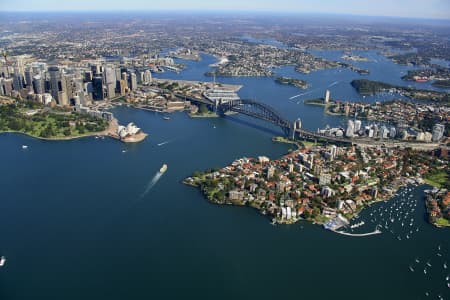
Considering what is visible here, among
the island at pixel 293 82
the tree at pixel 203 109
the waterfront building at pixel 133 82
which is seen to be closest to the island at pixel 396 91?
the island at pixel 293 82

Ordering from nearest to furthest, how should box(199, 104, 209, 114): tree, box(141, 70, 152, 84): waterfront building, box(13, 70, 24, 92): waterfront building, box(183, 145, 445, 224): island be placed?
box(183, 145, 445, 224): island < box(199, 104, 209, 114): tree < box(13, 70, 24, 92): waterfront building < box(141, 70, 152, 84): waterfront building

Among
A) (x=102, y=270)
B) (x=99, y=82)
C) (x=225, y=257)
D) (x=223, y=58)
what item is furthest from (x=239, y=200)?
(x=223, y=58)

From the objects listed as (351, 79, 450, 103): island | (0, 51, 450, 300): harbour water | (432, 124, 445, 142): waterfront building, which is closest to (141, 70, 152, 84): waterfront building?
(0, 51, 450, 300): harbour water

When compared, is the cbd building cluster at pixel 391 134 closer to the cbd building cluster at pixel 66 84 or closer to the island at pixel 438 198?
the island at pixel 438 198

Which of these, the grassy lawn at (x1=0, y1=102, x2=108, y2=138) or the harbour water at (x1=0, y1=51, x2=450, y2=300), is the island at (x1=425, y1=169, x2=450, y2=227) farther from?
the grassy lawn at (x1=0, y1=102, x2=108, y2=138)

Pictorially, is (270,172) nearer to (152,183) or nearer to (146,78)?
(152,183)

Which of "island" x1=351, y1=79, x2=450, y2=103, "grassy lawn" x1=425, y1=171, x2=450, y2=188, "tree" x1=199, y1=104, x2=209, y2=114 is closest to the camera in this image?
"grassy lawn" x1=425, y1=171, x2=450, y2=188

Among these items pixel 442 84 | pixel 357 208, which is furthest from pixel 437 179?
pixel 442 84
